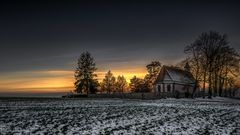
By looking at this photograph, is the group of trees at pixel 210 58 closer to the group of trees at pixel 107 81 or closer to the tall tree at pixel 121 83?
the group of trees at pixel 107 81

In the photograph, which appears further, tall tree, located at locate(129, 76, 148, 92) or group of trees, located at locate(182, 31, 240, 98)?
tall tree, located at locate(129, 76, 148, 92)

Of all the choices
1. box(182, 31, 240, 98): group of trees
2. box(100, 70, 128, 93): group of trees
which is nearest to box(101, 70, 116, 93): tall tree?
box(100, 70, 128, 93): group of trees

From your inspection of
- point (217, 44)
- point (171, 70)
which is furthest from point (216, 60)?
point (171, 70)

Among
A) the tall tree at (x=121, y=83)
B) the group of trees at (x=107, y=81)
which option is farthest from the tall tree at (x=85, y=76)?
the tall tree at (x=121, y=83)

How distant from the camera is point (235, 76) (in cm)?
6994

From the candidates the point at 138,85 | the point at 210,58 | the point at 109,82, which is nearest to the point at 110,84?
the point at 109,82

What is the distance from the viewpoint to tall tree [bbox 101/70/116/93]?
389 ft

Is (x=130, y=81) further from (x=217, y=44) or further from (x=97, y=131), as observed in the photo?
(x=97, y=131)

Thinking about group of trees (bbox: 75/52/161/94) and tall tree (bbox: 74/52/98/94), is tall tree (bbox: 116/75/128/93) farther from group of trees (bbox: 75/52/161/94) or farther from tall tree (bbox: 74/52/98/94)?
tall tree (bbox: 74/52/98/94)

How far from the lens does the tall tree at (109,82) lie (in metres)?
119

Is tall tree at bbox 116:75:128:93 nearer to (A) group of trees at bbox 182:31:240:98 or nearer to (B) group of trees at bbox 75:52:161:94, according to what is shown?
(B) group of trees at bbox 75:52:161:94

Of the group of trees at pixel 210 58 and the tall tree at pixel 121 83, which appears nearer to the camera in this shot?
the group of trees at pixel 210 58

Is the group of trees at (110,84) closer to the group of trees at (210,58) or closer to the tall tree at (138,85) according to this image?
the tall tree at (138,85)

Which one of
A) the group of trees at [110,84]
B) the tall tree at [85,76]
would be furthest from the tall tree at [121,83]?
the tall tree at [85,76]
